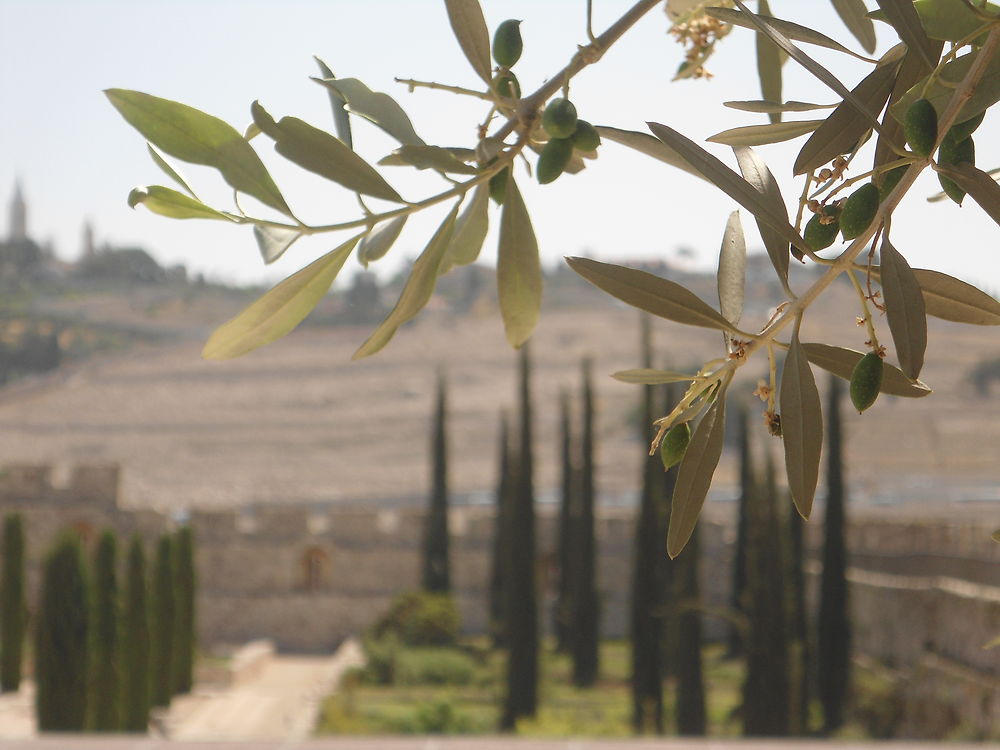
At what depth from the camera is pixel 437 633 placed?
57.5ft

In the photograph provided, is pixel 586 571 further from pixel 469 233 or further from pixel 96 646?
pixel 469 233

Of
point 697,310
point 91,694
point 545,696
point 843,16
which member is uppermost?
point 843,16

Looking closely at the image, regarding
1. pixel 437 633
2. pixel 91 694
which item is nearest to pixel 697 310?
pixel 91 694

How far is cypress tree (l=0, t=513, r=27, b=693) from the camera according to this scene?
13.8 metres

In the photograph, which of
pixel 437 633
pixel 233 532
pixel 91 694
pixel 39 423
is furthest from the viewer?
pixel 39 423

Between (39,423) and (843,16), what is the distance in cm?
5290

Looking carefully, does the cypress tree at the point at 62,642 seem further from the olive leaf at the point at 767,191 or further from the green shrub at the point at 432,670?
the olive leaf at the point at 767,191

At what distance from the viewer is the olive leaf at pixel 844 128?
66 centimetres

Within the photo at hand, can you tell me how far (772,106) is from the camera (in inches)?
27.5

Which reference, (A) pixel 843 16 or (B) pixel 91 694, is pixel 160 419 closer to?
(B) pixel 91 694

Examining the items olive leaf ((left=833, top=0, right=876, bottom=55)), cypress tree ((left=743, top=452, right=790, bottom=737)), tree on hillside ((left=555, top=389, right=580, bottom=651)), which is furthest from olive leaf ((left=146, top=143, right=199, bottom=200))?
tree on hillside ((left=555, top=389, right=580, bottom=651))

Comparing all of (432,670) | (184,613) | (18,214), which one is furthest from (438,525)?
(18,214)

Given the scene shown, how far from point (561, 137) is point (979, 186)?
0.20 meters

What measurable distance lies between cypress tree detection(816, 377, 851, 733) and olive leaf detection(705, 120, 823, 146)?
12091 mm
